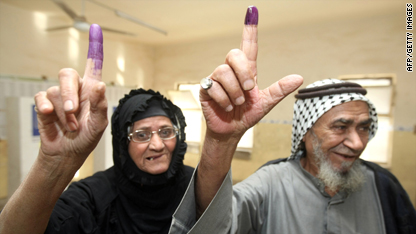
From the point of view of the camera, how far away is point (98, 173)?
4.28 feet

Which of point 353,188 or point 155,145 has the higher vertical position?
point 155,145

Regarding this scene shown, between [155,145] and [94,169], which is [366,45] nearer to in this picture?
[155,145]

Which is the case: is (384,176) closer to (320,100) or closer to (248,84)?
(320,100)

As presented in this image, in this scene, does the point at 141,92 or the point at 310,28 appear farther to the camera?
the point at 310,28

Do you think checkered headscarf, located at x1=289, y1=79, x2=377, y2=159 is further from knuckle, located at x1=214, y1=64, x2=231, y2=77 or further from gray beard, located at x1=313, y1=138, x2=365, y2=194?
knuckle, located at x1=214, y1=64, x2=231, y2=77

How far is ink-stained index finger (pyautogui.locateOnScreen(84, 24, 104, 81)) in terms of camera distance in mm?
645

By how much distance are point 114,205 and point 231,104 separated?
964 millimetres

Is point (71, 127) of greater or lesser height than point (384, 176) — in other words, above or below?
above

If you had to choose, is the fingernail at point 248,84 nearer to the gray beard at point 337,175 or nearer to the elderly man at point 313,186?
the elderly man at point 313,186

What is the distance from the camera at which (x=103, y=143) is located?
9.64 feet

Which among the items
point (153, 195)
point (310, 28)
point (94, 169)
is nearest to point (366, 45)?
point (310, 28)

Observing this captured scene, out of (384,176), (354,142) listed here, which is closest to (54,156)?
(354,142)

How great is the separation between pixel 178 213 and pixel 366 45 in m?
2.80

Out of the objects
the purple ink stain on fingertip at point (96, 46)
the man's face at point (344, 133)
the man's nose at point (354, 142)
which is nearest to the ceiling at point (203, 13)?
the man's face at point (344, 133)
